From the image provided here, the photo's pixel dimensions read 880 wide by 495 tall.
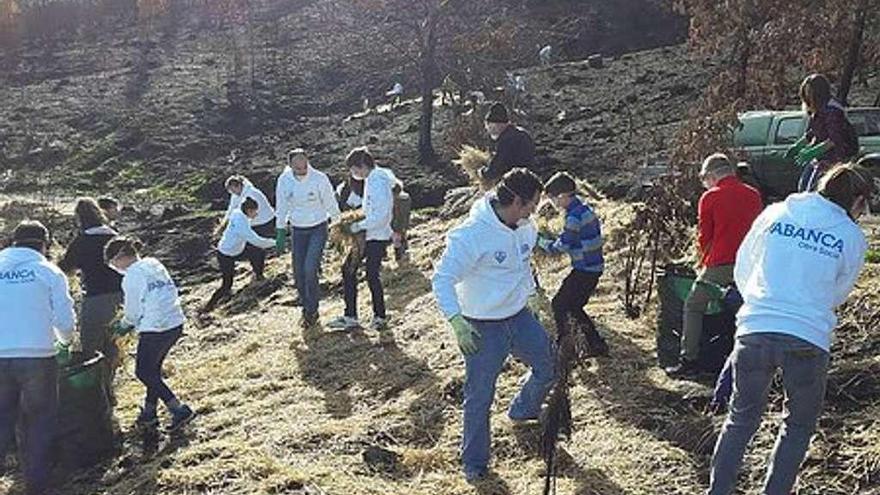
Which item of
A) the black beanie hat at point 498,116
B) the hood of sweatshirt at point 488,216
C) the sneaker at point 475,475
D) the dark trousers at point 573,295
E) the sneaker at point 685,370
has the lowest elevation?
the sneaker at point 475,475

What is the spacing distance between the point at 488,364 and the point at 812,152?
305 cm

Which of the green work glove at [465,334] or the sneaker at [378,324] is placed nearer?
the green work glove at [465,334]

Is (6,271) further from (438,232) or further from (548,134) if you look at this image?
(548,134)

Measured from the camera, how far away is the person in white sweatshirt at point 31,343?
6.07 meters

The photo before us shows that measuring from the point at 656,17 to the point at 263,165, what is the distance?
18.9 metres

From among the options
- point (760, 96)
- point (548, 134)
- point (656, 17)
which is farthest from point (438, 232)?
point (656, 17)

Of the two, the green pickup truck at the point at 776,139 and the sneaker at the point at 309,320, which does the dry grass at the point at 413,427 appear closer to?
the sneaker at the point at 309,320

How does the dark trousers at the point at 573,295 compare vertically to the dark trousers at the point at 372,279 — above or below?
above

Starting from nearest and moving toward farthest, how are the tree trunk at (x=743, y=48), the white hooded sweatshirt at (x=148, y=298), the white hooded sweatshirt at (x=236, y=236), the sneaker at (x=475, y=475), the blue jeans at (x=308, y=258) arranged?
the sneaker at (x=475, y=475)
the white hooded sweatshirt at (x=148, y=298)
the blue jeans at (x=308, y=258)
the white hooded sweatshirt at (x=236, y=236)
the tree trunk at (x=743, y=48)

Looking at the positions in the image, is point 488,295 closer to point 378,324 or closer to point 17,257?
point 17,257

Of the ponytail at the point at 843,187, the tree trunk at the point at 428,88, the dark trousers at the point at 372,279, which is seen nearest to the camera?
the ponytail at the point at 843,187

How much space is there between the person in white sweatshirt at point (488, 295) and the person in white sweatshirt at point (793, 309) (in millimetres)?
1271

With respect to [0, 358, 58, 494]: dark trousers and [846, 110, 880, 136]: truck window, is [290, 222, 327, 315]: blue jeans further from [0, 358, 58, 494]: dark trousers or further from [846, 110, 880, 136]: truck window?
[846, 110, 880, 136]: truck window

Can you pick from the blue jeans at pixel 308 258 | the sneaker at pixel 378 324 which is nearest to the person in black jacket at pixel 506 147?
the sneaker at pixel 378 324
